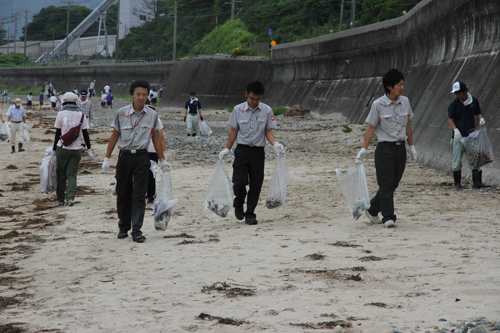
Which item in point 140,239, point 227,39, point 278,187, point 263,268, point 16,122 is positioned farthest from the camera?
point 227,39

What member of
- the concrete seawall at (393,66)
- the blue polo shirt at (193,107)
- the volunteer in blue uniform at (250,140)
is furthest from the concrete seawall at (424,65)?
the blue polo shirt at (193,107)

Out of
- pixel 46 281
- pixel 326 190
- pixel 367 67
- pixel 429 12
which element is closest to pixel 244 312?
pixel 46 281

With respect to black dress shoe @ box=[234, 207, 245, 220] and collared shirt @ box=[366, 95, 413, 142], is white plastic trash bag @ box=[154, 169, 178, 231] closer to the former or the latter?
black dress shoe @ box=[234, 207, 245, 220]

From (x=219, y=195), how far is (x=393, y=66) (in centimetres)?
1300

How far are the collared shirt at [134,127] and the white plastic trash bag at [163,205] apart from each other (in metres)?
0.48

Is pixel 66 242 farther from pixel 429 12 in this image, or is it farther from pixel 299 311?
pixel 429 12

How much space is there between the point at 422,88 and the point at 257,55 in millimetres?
21996

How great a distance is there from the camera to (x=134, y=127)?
578cm

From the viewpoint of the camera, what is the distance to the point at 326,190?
8.59 m

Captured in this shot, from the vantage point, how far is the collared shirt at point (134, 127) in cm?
576

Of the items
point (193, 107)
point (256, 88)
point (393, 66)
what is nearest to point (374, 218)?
point (256, 88)

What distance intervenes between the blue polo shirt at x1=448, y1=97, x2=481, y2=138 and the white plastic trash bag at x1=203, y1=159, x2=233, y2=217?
12.5ft

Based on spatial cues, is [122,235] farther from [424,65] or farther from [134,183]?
[424,65]

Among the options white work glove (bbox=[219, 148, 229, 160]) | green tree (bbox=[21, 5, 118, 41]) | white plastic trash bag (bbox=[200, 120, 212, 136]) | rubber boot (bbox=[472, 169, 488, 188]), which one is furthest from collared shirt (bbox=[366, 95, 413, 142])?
green tree (bbox=[21, 5, 118, 41])
